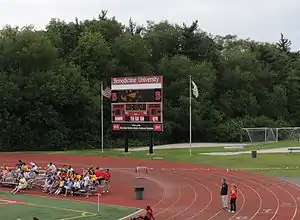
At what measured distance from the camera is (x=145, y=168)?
44.2 m

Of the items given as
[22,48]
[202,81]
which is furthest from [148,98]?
[202,81]

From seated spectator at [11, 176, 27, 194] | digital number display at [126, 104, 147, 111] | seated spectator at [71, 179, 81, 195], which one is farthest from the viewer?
digital number display at [126, 104, 147, 111]

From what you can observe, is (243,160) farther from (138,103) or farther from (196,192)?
(196,192)

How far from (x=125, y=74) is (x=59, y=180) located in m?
48.0

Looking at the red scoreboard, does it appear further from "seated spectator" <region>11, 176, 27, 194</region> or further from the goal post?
the goal post

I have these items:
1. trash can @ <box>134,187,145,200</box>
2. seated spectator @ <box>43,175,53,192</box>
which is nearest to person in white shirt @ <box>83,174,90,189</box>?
seated spectator @ <box>43,175,53,192</box>

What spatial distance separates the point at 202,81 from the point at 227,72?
9474 millimetres

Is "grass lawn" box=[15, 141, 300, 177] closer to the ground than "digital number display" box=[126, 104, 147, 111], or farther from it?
Answer: closer to the ground

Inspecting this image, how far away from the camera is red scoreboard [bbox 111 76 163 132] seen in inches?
2023

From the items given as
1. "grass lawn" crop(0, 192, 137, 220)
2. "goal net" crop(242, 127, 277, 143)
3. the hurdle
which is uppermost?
"goal net" crop(242, 127, 277, 143)

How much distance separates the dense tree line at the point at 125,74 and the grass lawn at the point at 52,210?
3711 cm

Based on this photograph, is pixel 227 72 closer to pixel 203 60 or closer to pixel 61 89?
pixel 203 60

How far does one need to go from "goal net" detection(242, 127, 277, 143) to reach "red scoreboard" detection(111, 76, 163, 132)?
79.7 feet

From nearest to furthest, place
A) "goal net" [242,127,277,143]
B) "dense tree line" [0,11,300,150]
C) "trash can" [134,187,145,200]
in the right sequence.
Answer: "trash can" [134,187,145,200] < "dense tree line" [0,11,300,150] < "goal net" [242,127,277,143]
